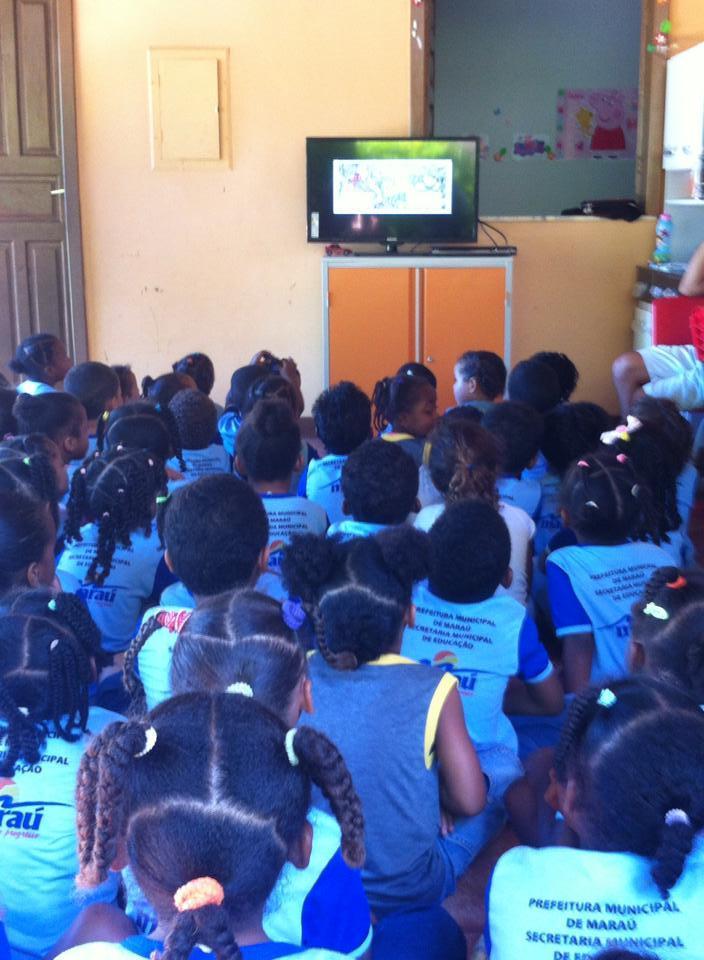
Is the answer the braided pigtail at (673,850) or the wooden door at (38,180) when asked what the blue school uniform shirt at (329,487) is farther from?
the wooden door at (38,180)

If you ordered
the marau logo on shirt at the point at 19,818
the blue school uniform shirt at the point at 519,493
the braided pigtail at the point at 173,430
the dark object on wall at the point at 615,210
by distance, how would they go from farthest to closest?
the dark object on wall at the point at 615,210
the braided pigtail at the point at 173,430
the blue school uniform shirt at the point at 519,493
the marau logo on shirt at the point at 19,818

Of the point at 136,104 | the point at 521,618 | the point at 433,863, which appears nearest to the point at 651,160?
the point at 136,104

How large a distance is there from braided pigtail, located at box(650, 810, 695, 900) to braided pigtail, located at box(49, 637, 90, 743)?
785 millimetres

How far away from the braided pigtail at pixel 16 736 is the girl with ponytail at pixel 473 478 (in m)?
1.05

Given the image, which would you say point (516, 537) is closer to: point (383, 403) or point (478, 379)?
point (383, 403)

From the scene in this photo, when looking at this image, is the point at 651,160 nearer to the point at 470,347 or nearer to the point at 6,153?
the point at 470,347

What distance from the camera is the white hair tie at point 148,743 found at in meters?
1.00

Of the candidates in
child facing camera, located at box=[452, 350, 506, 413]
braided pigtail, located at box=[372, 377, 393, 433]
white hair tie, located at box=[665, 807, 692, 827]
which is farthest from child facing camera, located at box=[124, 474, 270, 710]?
child facing camera, located at box=[452, 350, 506, 413]

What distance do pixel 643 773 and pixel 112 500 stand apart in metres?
1.55

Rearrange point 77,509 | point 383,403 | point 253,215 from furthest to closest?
point 253,215, point 383,403, point 77,509

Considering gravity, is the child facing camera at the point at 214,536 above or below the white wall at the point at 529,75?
below

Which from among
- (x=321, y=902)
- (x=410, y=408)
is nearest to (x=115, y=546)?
(x=410, y=408)

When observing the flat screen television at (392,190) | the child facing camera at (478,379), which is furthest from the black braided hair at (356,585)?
the flat screen television at (392,190)

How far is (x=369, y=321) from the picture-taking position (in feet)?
17.6
